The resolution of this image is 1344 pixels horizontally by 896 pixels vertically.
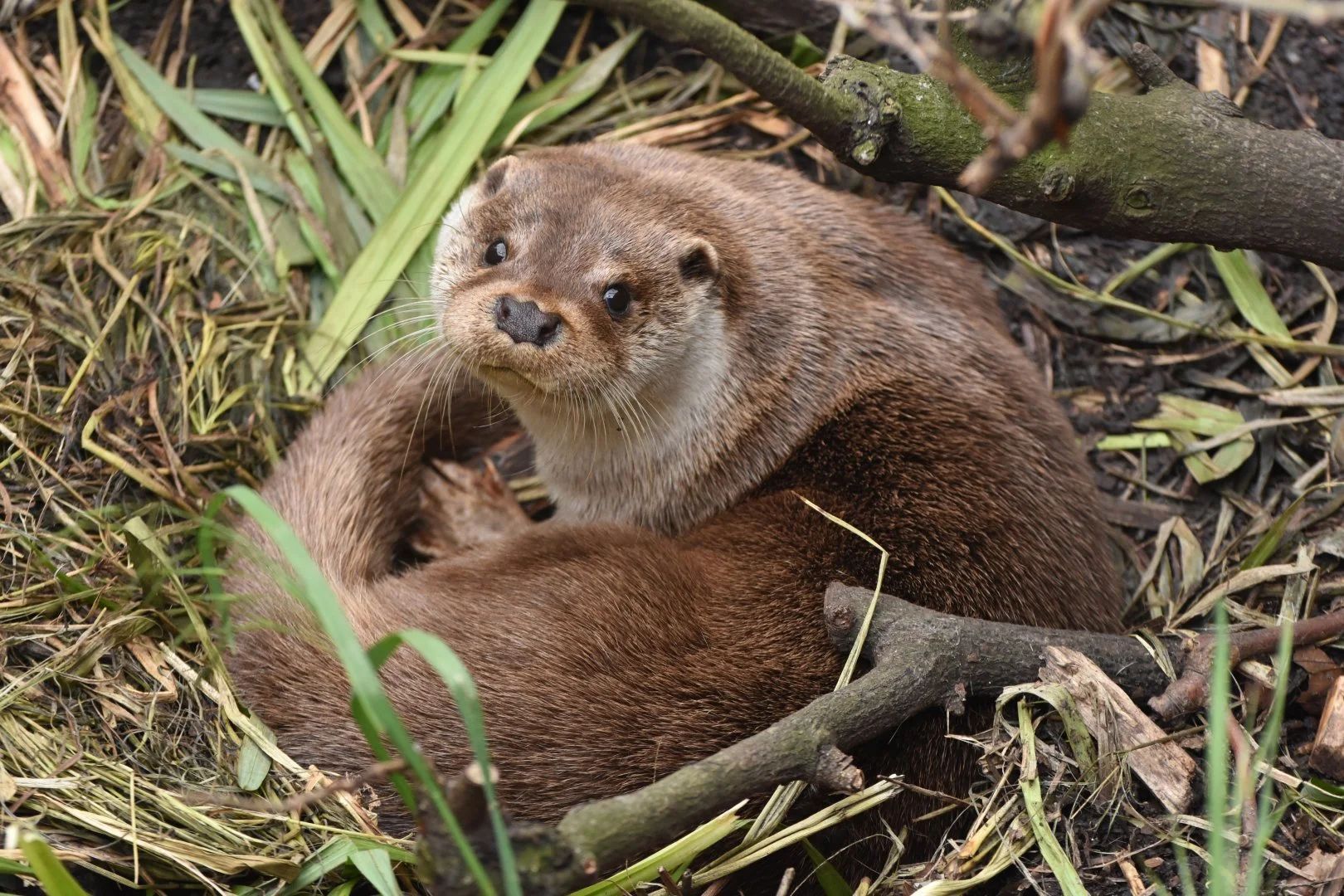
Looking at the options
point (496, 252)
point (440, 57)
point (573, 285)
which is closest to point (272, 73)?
point (440, 57)

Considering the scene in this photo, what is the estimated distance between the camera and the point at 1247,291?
12.8ft

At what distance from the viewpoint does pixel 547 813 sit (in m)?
2.71

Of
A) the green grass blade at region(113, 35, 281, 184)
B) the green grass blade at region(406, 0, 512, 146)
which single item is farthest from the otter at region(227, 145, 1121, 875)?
the green grass blade at region(113, 35, 281, 184)

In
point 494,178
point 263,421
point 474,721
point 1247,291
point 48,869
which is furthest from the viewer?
point 1247,291

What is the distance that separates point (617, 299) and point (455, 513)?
1.00 meters

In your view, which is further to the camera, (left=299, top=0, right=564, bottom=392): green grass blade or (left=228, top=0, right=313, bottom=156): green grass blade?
(left=228, top=0, right=313, bottom=156): green grass blade

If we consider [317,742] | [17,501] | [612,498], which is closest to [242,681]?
[317,742]

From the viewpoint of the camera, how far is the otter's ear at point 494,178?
11.4 feet

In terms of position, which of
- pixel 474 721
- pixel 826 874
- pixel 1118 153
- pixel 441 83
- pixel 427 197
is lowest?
pixel 826 874

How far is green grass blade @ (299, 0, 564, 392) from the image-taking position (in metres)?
3.99

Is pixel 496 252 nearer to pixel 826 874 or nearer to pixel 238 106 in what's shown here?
pixel 238 106

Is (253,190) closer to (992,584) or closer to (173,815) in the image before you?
(173,815)

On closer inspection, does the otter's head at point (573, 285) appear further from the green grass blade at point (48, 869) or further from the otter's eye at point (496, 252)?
the green grass blade at point (48, 869)

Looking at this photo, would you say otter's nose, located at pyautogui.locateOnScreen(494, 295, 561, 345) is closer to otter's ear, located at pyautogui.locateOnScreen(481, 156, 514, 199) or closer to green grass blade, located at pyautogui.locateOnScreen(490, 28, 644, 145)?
otter's ear, located at pyautogui.locateOnScreen(481, 156, 514, 199)
